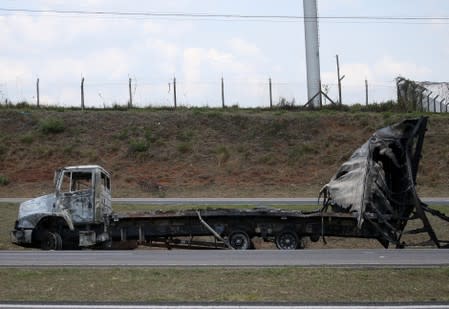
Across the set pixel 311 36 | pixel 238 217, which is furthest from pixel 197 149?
pixel 238 217

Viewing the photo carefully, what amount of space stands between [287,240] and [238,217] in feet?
5.10

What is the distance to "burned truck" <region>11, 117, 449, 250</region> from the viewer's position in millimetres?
20391

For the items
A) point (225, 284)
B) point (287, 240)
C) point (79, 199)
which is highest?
point (79, 199)

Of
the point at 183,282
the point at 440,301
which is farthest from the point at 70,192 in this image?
the point at 440,301

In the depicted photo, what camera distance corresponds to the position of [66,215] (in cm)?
2034

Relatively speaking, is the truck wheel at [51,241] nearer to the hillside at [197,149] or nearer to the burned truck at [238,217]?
the burned truck at [238,217]

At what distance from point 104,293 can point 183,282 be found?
1493 millimetres

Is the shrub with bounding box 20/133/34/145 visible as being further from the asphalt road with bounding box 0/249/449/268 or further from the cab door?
the asphalt road with bounding box 0/249/449/268

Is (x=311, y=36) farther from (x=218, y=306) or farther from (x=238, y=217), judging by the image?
(x=218, y=306)

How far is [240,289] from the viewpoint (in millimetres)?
10516

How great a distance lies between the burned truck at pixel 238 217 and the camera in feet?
66.9

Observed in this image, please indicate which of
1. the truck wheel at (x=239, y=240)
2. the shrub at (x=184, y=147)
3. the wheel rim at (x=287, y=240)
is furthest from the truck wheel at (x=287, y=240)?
the shrub at (x=184, y=147)

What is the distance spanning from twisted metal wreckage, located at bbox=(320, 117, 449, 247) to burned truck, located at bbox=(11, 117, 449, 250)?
0.09ft

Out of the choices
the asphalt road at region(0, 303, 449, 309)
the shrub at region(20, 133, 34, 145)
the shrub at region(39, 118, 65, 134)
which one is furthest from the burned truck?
the shrub at region(39, 118, 65, 134)
